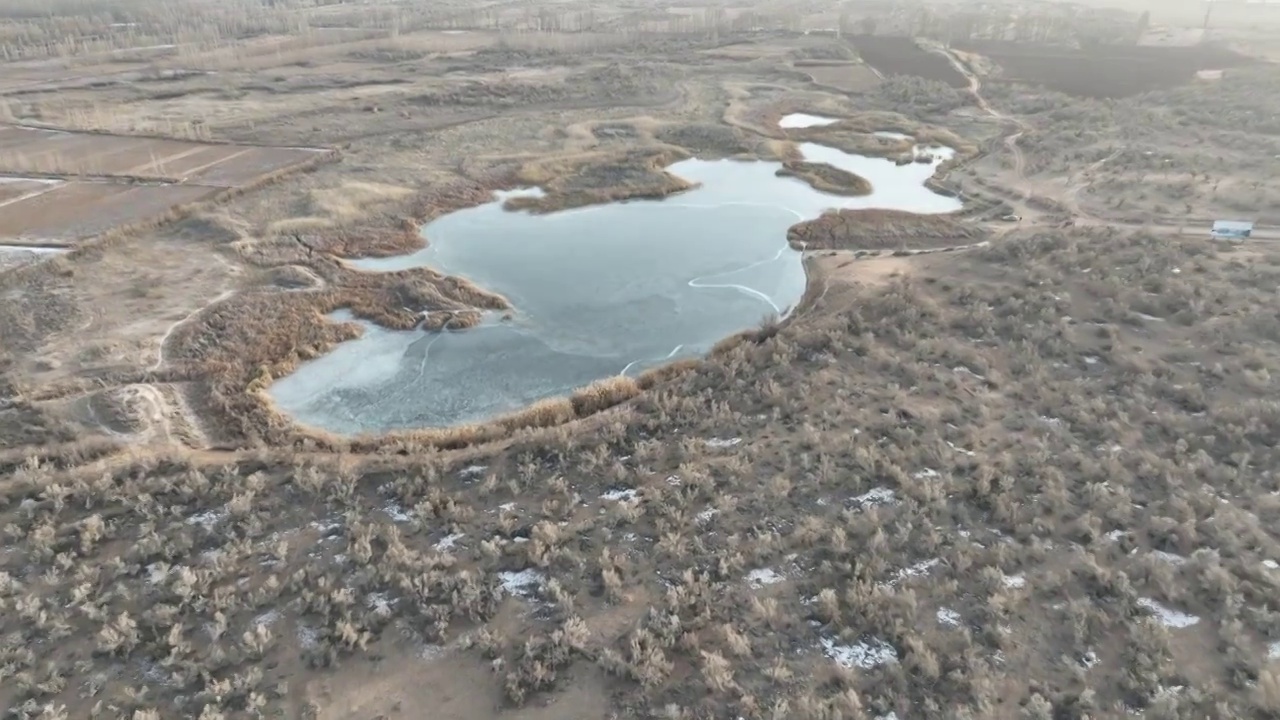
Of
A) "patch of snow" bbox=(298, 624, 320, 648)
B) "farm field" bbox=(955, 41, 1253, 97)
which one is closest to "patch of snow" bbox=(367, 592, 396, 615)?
"patch of snow" bbox=(298, 624, 320, 648)

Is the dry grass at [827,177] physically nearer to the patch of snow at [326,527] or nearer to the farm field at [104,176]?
the farm field at [104,176]

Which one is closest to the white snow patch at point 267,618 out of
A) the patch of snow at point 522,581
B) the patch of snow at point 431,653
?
the patch of snow at point 431,653

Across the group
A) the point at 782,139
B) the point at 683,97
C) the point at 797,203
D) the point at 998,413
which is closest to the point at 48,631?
the point at 998,413

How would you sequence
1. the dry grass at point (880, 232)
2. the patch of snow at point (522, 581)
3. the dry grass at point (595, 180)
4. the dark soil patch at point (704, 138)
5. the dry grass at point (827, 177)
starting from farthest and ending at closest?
the dark soil patch at point (704, 138), the dry grass at point (827, 177), the dry grass at point (595, 180), the dry grass at point (880, 232), the patch of snow at point (522, 581)

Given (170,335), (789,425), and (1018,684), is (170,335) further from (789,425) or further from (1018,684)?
(1018,684)

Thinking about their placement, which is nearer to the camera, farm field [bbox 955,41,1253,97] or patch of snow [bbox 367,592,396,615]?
patch of snow [bbox 367,592,396,615]

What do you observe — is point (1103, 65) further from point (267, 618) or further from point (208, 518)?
point (267, 618)

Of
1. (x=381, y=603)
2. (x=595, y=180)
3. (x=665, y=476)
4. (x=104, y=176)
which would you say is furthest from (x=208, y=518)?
(x=104, y=176)

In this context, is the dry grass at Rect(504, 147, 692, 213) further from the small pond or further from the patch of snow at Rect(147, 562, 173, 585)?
the patch of snow at Rect(147, 562, 173, 585)
